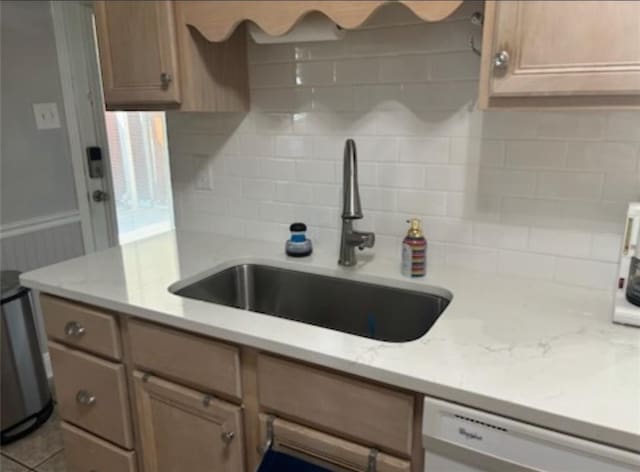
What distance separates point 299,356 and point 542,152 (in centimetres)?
88

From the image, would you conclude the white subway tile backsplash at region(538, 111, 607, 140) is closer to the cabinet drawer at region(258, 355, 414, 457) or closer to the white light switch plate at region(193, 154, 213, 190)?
the cabinet drawer at region(258, 355, 414, 457)

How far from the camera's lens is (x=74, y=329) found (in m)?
1.50

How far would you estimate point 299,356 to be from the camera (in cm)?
110

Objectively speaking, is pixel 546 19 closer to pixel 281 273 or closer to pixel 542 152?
pixel 542 152

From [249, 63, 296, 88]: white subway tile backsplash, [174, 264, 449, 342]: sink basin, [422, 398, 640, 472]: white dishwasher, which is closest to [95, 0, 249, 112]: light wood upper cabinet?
[249, 63, 296, 88]: white subway tile backsplash

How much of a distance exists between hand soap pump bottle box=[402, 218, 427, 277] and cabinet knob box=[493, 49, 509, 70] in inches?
20.6

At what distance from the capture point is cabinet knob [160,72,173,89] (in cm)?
151

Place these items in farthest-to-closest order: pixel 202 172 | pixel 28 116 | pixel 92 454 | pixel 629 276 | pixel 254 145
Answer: pixel 28 116
pixel 202 172
pixel 254 145
pixel 92 454
pixel 629 276

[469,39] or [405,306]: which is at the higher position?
[469,39]

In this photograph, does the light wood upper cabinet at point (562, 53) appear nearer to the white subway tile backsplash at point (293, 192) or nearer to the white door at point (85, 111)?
the white subway tile backsplash at point (293, 192)

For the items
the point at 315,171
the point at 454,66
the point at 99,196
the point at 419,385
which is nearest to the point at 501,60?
the point at 454,66

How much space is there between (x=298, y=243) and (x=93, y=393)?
81 centimetres

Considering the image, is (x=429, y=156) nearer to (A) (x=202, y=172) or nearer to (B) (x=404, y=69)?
(B) (x=404, y=69)

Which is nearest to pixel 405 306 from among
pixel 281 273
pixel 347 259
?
pixel 347 259
